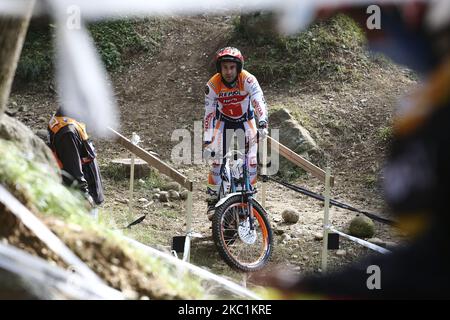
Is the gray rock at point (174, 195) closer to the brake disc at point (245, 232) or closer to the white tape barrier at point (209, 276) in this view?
the brake disc at point (245, 232)

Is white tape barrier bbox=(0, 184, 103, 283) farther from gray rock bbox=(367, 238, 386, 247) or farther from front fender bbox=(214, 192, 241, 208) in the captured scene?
gray rock bbox=(367, 238, 386, 247)

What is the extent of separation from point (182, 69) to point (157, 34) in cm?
190

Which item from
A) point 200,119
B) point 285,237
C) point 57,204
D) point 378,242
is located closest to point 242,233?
point 285,237

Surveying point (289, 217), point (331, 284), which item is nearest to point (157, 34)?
point (289, 217)

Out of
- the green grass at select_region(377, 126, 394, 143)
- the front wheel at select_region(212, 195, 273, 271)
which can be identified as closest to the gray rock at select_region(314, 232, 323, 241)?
the front wheel at select_region(212, 195, 273, 271)

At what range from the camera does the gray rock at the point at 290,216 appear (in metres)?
8.30

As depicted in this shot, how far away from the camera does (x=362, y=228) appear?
7613mm

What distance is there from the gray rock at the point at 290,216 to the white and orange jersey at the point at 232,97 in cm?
154

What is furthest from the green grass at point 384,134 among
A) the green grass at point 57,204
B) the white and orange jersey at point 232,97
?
the green grass at point 57,204

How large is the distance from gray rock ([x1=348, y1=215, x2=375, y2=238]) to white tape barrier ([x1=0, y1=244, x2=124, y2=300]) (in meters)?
4.97

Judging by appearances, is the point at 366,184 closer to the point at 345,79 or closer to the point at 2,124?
the point at 345,79

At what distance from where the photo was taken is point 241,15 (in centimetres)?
1397

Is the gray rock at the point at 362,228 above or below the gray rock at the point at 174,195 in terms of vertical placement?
below

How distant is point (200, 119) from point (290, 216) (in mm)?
4637
